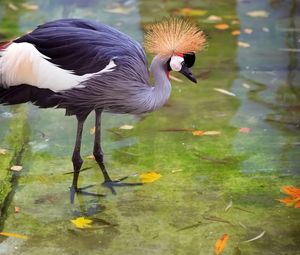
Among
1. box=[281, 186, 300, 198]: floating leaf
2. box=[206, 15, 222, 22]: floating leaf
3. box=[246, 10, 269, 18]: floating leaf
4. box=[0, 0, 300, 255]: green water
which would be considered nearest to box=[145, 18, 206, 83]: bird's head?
box=[0, 0, 300, 255]: green water

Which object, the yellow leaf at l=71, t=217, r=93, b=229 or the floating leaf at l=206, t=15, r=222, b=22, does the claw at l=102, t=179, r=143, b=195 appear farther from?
the floating leaf at l=206, t=15, r=222, b=22

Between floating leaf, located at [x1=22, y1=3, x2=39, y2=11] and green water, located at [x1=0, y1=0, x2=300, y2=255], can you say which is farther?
floating leaf, located at [x1=22, y1=3, x2=39, y2=11]

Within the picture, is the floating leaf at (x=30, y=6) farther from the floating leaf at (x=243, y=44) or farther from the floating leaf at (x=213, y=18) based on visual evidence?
the floating leaf at (x=243, y=44)

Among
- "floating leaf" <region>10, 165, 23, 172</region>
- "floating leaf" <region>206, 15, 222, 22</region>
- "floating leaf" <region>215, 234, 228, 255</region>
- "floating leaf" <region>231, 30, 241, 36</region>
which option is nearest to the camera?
"floating leaf" <region>215, 234, 228, 255</region>

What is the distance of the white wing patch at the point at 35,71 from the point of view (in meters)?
4.88

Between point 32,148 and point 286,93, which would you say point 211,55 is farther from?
point 32,148

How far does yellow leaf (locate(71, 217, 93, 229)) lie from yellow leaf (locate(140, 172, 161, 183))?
64cm

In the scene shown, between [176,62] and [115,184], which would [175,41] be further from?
[115,184]

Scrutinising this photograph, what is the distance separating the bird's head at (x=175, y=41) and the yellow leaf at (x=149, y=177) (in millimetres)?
814

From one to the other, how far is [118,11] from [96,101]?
4.00 metres

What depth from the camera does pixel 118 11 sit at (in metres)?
8.77

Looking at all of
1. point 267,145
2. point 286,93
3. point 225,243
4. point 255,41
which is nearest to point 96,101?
point 225,243

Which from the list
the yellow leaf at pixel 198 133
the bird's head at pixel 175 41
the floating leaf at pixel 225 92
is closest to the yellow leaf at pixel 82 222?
the bird's head at pixel 175 41

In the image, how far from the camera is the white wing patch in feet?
16.0
